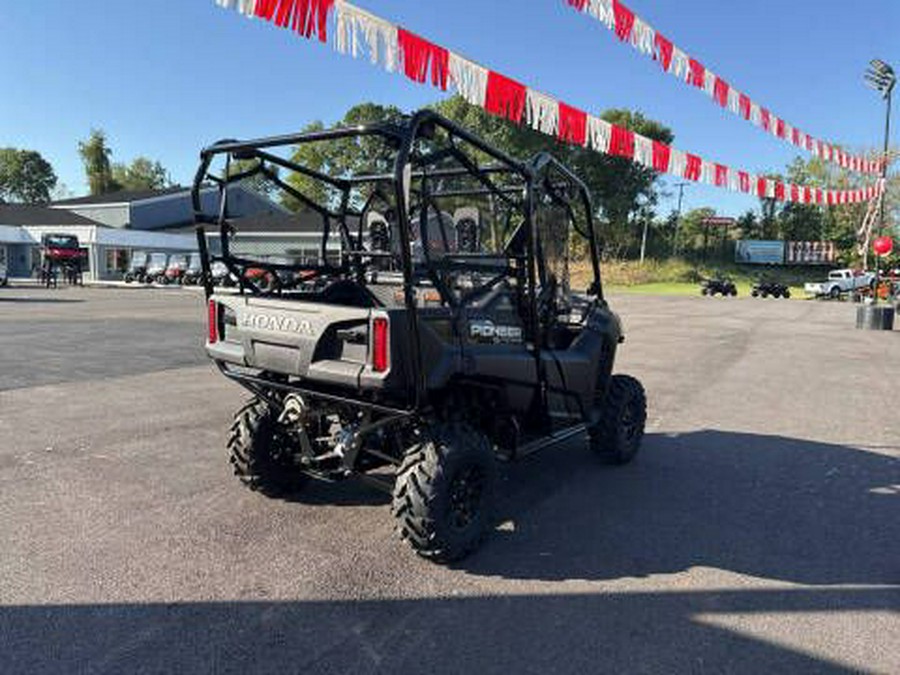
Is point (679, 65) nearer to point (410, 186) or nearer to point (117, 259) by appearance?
point (410, 186)

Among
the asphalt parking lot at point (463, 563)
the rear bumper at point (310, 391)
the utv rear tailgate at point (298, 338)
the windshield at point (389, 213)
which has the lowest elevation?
the asphalt parking lot at point (463, 563)

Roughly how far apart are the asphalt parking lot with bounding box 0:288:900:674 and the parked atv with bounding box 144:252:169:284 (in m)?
36.0

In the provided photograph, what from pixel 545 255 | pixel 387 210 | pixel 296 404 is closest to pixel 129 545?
pixel 296 404

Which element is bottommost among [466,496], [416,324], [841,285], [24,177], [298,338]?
[466,496]

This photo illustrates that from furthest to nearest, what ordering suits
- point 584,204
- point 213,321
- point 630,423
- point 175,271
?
point 175,271 → point 630,423 → point 584,204 → point 213,321

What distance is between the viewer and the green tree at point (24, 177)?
88.8m

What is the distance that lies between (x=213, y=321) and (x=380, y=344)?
55.3 inches

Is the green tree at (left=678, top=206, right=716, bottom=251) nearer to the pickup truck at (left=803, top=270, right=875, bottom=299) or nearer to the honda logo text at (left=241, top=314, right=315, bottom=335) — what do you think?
the pickup truck at (left=803, top=270, right=875, bottom=299)

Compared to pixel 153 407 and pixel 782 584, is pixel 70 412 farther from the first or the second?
pixel 782 584

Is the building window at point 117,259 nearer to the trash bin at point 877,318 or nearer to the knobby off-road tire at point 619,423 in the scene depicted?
the trash bin at point 877,318

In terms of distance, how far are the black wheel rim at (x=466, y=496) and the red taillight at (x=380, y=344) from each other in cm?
81

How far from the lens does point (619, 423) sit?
5.70 meters

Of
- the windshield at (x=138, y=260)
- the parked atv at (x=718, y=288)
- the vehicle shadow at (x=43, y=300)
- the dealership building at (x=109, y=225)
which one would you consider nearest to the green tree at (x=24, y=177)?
the dealership building at (x=109, y=225)

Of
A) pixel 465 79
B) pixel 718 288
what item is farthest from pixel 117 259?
pixel 465 79
